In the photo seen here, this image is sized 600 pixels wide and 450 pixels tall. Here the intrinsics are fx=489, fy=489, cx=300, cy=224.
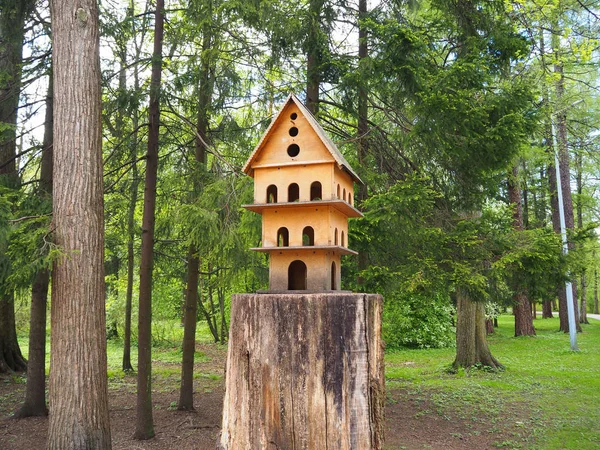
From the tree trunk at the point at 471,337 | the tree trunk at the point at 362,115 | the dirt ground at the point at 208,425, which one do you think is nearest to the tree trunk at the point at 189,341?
the dirt ground at the point at 208,425

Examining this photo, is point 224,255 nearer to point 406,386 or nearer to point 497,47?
point 497,47

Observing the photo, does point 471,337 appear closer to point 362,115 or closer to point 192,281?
point 362,115

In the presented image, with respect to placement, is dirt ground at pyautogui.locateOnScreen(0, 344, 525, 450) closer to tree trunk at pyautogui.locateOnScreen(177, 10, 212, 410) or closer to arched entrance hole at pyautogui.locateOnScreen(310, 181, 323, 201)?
tree trunk at pyautogui.locateOnScreen(177, 10, 212, 410)

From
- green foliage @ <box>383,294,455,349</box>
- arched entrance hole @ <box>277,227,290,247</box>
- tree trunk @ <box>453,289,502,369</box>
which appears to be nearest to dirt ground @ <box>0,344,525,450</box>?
tree trunk @ <box>453,289,502,369</box>

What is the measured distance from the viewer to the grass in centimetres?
754

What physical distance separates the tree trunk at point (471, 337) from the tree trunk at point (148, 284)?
25.4 feet

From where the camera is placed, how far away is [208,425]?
316 inches

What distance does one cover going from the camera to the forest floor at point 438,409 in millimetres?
7258

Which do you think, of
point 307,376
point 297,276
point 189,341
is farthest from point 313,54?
point 307,376

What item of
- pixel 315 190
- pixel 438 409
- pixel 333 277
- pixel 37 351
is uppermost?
pixel 315 190

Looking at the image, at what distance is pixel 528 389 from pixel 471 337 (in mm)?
2025

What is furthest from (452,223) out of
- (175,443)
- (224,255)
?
(175,443)

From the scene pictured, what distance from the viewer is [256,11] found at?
7.23 metres

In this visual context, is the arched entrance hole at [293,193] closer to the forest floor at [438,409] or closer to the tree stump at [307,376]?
the tree stump at [307,376]
